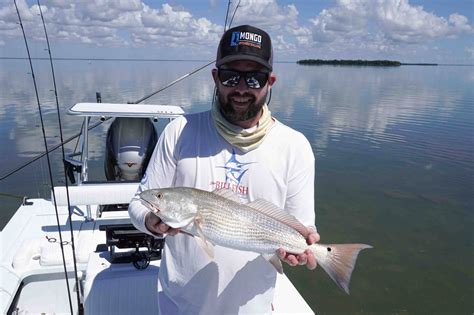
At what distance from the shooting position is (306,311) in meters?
3.85

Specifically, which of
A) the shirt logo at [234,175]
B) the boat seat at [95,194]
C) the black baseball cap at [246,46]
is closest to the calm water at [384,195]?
the boat seat at [95,194]

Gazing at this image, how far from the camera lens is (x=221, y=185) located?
2549 mm

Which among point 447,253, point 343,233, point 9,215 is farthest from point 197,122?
point 9,215

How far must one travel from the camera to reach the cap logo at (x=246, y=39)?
2434 mm

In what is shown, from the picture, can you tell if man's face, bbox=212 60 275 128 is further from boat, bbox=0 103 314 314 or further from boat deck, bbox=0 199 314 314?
boat deck, bbox=0 199 314 314

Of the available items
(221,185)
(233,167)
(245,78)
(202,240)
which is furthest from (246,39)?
(202,240)

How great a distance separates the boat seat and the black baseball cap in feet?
10.9

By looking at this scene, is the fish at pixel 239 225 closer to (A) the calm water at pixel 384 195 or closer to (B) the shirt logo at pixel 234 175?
(B) the shirt logo at pixel 234 175

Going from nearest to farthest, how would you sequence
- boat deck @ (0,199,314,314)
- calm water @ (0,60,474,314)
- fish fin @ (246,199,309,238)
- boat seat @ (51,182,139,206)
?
fish fin @ (246,199,309,238) < boat deck @ (0,199,314,314) < boat seat @ (51,182,139,206) < calm water @ (0,60,474,314)

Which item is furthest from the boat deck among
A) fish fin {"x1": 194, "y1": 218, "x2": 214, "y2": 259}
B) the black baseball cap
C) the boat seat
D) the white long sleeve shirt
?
the black baseball cap

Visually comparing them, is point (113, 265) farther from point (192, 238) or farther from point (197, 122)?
point (197, 122)

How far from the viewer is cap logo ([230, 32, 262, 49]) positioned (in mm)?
2434

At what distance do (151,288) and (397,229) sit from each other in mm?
8820

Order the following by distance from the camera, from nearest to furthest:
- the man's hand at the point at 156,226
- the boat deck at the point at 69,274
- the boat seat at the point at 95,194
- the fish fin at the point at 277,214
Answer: the man's hand at the point at 156,226 < the fish fin at the point at 277,214 < the boat deck at the point at 69,274 < the boat seat at the point at 95,194
